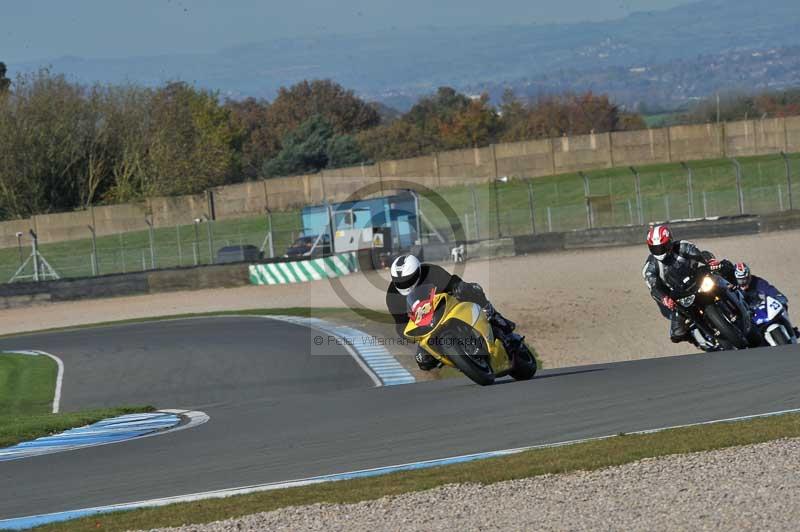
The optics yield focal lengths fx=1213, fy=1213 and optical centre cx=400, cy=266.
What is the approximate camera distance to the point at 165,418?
13.9 metres

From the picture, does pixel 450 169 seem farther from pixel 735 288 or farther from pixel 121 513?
pixel 121 513

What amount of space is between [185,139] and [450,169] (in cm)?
1880

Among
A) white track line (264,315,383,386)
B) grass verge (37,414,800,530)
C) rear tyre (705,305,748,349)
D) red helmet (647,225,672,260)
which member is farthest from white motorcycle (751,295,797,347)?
grass verge (37,414,800,530)

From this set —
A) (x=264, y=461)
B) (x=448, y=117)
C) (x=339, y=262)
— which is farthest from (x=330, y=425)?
(x=448, y=117)

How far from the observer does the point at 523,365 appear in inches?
506

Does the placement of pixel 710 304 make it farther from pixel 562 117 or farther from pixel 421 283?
pixel 562 117

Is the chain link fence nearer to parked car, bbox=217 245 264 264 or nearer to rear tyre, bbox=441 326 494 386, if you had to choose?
parked car, bbox=217 245 264 264

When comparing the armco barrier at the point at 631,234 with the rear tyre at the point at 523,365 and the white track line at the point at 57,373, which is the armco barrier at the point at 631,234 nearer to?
the white track line at the point at 57,373

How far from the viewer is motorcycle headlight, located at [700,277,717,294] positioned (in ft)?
45.2

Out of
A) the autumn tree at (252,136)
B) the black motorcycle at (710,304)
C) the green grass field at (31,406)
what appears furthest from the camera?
the autumn tree at (252,136)

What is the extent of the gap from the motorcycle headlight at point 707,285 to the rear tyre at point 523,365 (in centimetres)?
233

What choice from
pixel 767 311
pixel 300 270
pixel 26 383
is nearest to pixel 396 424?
pixel 767 311

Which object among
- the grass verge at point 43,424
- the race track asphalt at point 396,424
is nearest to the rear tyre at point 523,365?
the race track asphalt at point 396,424

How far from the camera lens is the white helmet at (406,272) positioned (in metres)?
11.2
